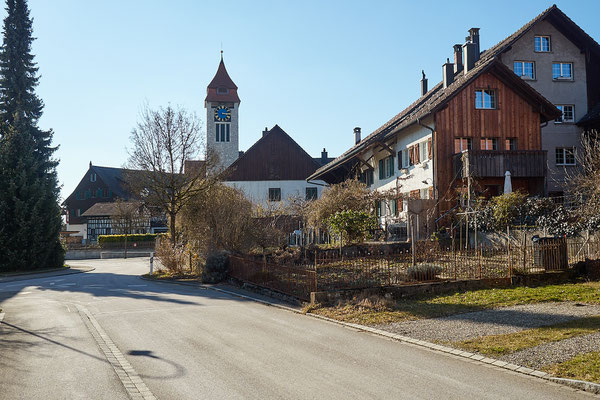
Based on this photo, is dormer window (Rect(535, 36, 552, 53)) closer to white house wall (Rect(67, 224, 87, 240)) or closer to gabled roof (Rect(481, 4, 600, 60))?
gabled roof (Rect(481, 4, 600, 60))

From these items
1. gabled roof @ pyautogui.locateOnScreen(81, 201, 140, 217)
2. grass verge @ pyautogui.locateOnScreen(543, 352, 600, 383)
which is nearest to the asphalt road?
grass verge @ pyautogui.locateOnScreen(543, 352, 600, 383)

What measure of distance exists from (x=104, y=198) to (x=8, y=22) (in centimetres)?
4325

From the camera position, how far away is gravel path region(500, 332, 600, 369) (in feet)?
24.9

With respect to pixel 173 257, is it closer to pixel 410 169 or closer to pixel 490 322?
pixel 410 169

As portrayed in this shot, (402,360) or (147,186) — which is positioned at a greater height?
(147,186)

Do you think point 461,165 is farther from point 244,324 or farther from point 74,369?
point 74,369

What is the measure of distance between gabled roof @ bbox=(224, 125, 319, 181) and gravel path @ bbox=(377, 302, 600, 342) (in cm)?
4399

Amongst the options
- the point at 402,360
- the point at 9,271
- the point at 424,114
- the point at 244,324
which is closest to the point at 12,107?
the point at 9,271

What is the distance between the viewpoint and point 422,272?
13984mm

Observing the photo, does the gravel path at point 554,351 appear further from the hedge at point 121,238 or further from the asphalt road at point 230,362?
the hedge at point 121,238

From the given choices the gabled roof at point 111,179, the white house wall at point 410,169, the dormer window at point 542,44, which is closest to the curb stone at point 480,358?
the white house wall at point 410,169

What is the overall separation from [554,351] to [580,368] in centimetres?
94

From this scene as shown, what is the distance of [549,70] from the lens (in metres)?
33.3

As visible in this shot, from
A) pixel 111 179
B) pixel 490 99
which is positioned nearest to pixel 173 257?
pixel 490 99
